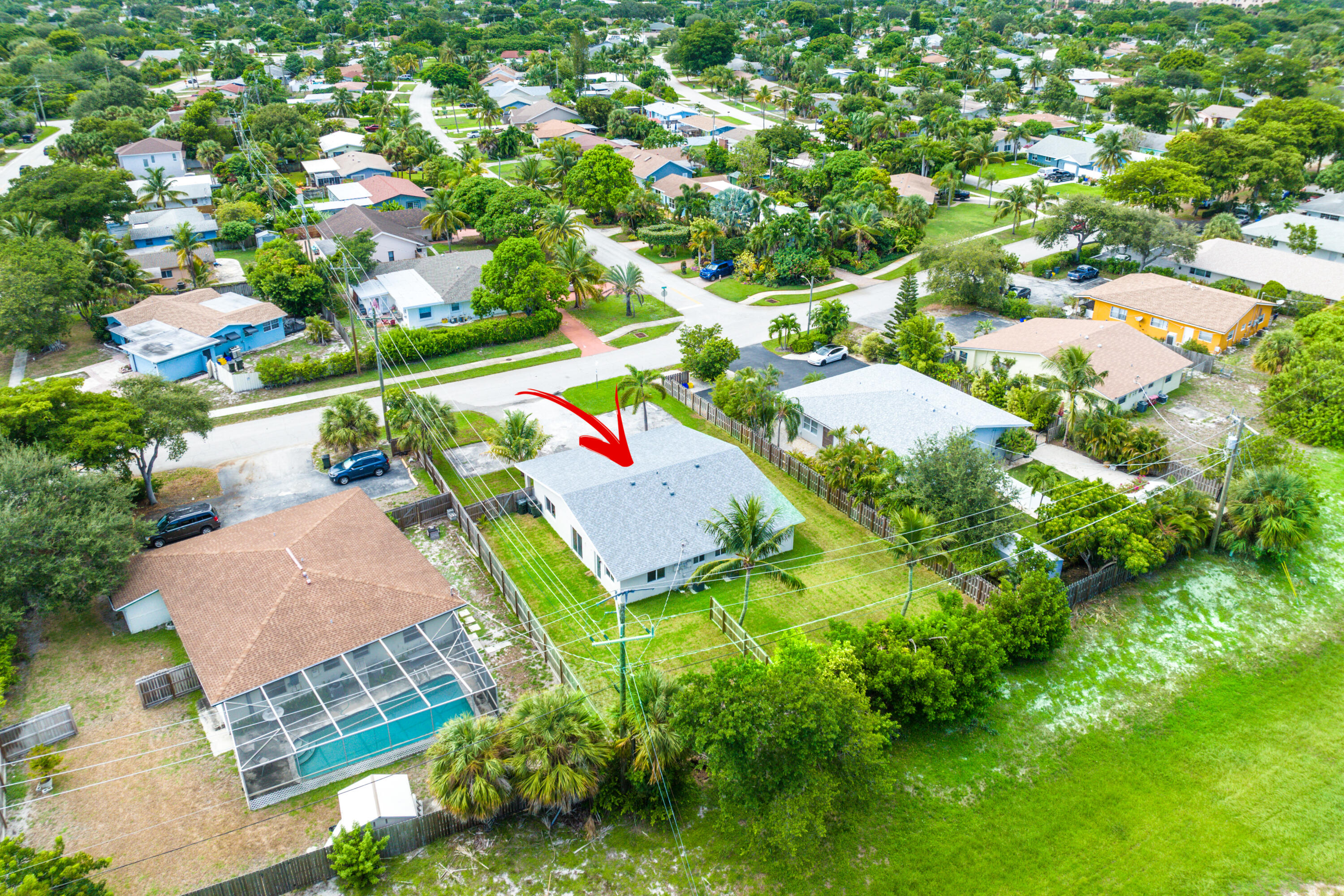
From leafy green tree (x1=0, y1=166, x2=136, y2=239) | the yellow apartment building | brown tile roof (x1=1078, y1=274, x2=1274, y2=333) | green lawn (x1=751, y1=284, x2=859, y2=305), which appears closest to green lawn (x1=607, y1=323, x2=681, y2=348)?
green lawn (x1=751, y1=284, x2=859, y2=305)

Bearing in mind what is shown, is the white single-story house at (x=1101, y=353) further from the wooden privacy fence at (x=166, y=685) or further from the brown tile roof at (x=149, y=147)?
the brown tile roof at (x=149, y=147)

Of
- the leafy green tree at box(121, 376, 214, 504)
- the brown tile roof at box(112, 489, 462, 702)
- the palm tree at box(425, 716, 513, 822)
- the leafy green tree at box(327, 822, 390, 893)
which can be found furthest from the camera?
the leafy green tree at box(121, 376, 214, 504)

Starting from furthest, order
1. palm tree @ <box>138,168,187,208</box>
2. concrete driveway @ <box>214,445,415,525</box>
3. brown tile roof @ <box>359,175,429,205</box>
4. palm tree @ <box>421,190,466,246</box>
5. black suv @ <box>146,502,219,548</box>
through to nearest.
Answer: brown tile roof @ <box>359,175,429,205</box> < palm tree @ <box>138,168,187,208</box> < palm tree @ <box>421,190,466,246</box> < concrete driveway @ <box>214,445,415,525</box> < black suv @ <box>146,502,219,548</box>

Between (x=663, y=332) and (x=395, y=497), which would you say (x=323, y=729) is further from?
(x=663, y=332)

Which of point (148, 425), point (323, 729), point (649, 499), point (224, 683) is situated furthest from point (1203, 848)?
point (148, 425)

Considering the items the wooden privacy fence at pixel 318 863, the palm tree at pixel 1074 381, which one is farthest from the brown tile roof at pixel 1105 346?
the wooden privacy fence at pixel 318 863

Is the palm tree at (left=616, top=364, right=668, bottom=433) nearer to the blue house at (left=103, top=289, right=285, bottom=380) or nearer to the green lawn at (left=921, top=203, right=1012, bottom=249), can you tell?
the blue house at (left=103, top=289, right=285, bottom=380)
